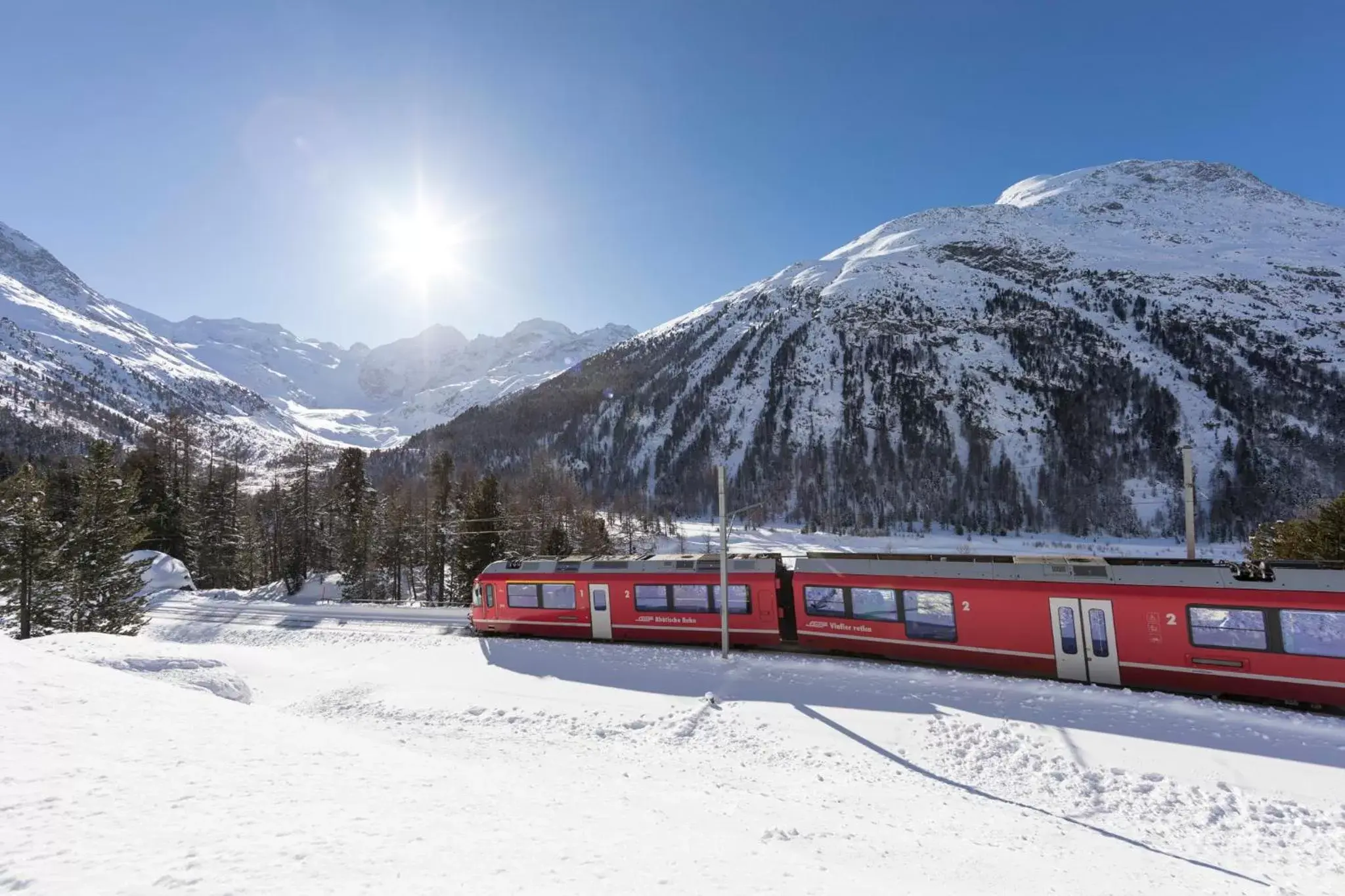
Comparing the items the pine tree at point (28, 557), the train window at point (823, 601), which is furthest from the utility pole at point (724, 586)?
the pine tree at point (28, 557)

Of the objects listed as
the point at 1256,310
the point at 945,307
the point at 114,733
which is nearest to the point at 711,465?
the point at 945,307

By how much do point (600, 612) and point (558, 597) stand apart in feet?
6.61

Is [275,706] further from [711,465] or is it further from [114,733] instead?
[711,465]

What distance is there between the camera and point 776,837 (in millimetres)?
7484

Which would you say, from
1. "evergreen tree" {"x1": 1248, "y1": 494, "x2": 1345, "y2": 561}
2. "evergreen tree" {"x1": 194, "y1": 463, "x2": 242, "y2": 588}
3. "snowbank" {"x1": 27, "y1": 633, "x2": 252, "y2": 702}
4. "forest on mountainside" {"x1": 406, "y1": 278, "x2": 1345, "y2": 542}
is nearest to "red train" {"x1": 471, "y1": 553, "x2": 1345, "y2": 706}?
"evergreen tree" {"x1": 1248, "y1": 494, "x2": 1345, "y2": 561}

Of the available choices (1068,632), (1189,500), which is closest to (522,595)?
(1068,632)

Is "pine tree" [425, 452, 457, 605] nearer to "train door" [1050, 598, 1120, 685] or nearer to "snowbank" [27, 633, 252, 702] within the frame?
"snowbank" [27, 633, 252, 702]

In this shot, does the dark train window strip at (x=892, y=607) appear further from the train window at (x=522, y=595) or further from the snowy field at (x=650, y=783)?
the train window at (x=522, y=595)

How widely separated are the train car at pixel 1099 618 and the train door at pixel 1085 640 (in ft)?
0.09

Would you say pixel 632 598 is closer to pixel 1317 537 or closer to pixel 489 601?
pixel 489 601

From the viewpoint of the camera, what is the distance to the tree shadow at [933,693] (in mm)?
12031

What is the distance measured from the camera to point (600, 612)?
22.6m

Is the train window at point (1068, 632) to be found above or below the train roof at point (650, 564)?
below

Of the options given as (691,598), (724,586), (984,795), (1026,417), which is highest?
(1026,417)
